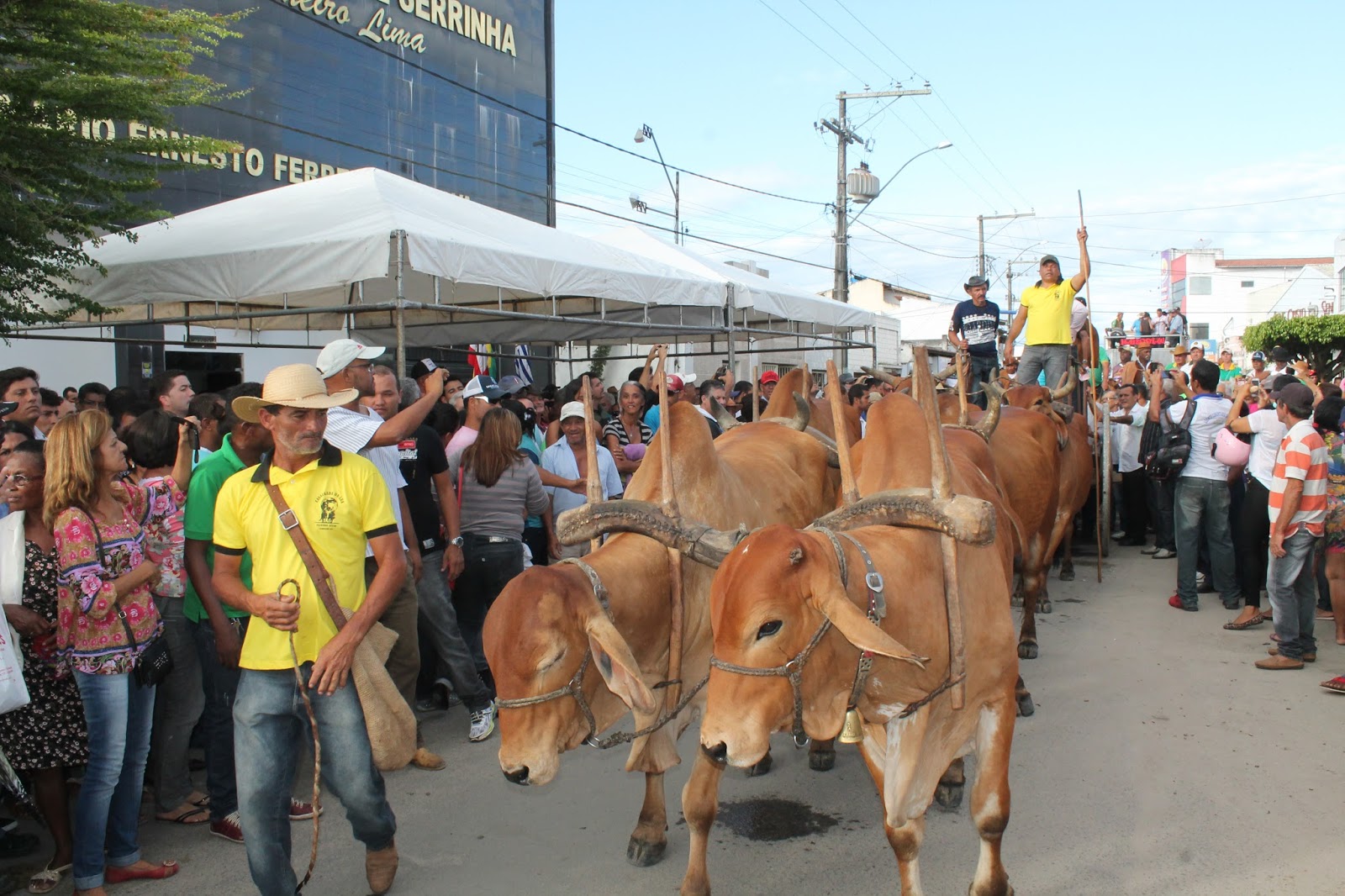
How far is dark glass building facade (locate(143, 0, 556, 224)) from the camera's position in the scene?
1653 centimetres

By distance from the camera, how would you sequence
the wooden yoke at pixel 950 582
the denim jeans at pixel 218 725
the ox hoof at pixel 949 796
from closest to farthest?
the wooden yoke at pixel 950 582, the denim jeans at pixel 218 725, the ox hoof at pixel 949 796

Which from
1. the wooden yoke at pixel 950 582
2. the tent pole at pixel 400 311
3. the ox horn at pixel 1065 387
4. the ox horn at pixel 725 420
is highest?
the tent pole at pixel 400 311

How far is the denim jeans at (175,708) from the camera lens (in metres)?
4.78

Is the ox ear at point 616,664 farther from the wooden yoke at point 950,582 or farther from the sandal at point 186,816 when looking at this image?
the sandal at point 186,816

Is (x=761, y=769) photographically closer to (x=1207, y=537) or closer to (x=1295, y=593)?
(x=1295, y=593)

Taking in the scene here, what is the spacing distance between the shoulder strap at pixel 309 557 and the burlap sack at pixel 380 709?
2.4 inches

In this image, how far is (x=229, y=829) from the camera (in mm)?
4730

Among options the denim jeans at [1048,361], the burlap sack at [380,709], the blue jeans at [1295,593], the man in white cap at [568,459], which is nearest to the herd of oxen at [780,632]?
the burlap sack at [380,709]

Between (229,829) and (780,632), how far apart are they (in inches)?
126

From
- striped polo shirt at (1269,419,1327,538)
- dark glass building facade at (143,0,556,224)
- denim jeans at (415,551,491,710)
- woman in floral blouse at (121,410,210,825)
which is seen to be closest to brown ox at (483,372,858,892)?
denim jeans at (415,551,491,710)

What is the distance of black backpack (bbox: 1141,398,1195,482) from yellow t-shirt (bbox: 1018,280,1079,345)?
1.27 m

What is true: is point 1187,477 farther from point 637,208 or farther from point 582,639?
point 637,208

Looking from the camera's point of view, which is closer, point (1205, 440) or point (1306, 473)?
point (1306, 473)

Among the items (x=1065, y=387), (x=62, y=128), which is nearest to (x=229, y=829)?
(x=62, y=128)
